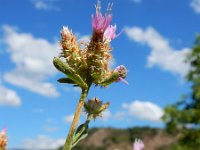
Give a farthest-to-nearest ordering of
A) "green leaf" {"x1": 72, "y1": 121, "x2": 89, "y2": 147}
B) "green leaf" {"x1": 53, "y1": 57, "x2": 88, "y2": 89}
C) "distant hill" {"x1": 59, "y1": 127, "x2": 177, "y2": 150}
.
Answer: "distant hill" {"x1": 59, "y1": 127, "x2": 177, "y2": 150} → "green leaf" {"x1": 53, "y1": 57, "x2": 88, "y2": 89} → "green leaf" {"x1": 72, "y1": 121, "x2": 89, "y2": 147}

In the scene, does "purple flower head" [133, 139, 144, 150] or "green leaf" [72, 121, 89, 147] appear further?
"green leaf" [72, 121, 89, 147]

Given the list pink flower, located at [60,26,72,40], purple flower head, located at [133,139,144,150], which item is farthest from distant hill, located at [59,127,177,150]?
purple flower head, located at [133,139,144,150]

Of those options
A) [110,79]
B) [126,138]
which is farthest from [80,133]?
[126,138]

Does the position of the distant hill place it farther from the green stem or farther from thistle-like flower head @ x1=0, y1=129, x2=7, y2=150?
the green stem

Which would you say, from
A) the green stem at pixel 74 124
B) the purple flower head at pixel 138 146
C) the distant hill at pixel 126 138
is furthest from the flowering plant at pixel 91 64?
the distant hill at pixel 126 138

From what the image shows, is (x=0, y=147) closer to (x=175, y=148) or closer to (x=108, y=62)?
(x=108, y=62)

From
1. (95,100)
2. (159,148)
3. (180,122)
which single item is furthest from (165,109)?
(159,148)

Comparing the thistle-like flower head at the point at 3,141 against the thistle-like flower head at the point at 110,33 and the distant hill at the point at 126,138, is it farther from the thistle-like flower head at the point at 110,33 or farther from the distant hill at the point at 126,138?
the distant hill at the point at 126,138

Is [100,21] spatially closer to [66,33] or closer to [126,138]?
[66,33]
